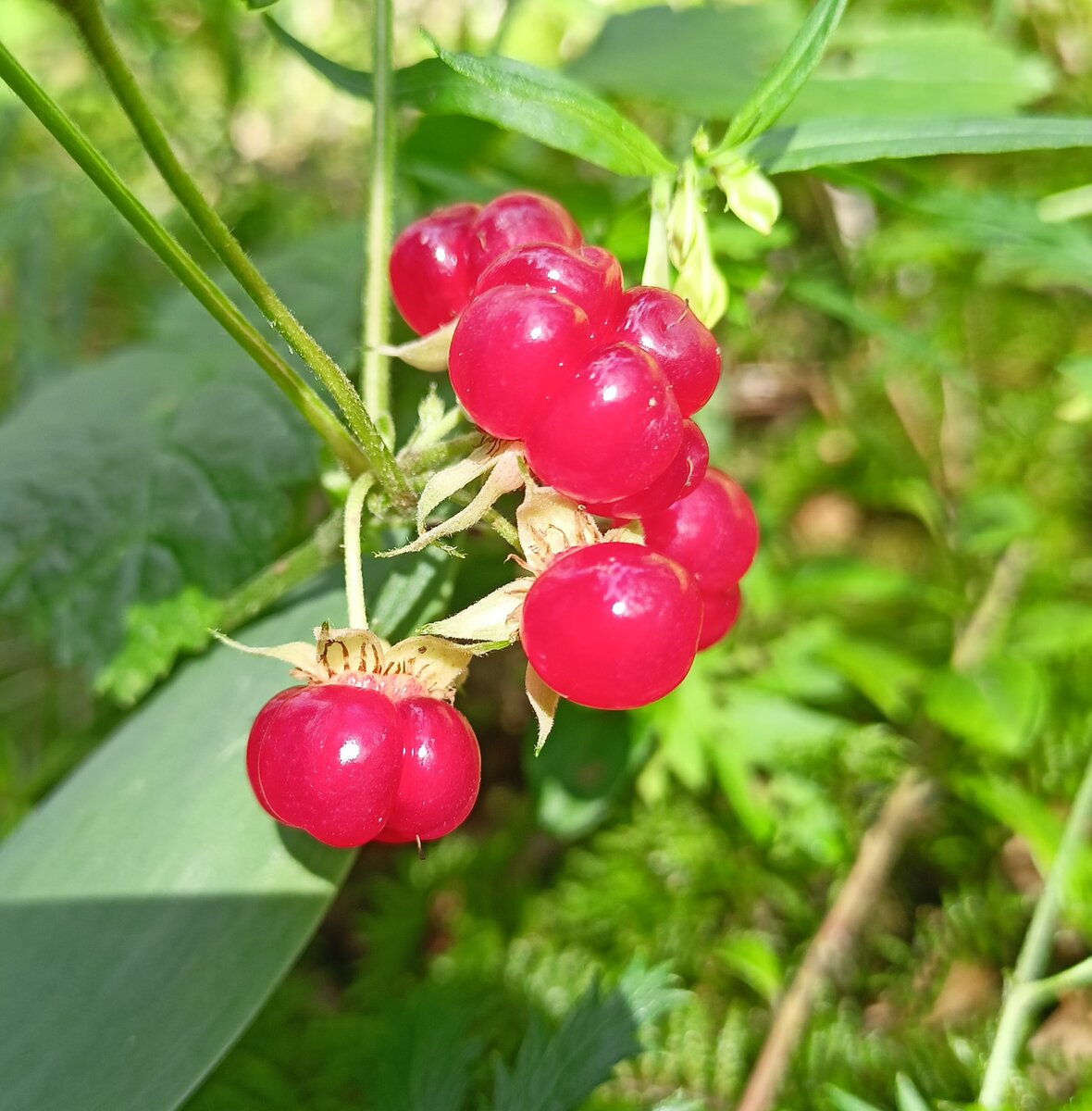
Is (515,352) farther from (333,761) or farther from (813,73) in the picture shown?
(813,73)

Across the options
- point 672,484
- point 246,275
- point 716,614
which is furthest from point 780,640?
point 246,275

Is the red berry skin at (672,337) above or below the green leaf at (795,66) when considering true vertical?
below

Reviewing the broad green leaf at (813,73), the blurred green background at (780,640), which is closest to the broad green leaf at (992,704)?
→ the blurred green background at (780,640)

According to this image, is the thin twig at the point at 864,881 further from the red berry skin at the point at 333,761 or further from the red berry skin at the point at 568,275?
the red berry skin at the point at 568,275

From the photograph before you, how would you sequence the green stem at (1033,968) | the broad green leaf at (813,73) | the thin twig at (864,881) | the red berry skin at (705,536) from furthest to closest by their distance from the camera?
1. the broad green leaf at (813,73)
2. the thin twig at (864,881)
3. the green stem at (1033,968)
4. the red berry skin at (705,536)

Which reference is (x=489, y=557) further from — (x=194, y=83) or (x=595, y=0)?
(x=194, y=83)

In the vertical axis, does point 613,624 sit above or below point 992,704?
above

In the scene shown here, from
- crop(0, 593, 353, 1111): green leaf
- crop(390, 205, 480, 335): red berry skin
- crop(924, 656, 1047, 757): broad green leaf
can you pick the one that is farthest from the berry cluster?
crop(924, 656, 1047, 757): broad green leaf
